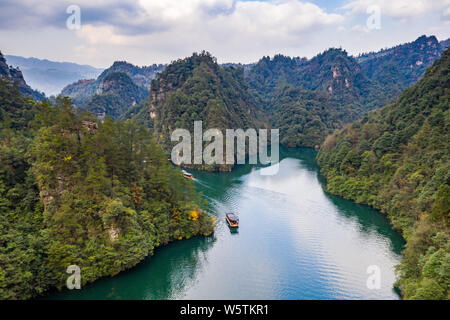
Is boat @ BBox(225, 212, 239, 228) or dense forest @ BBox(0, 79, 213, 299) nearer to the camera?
dense forest @ BBox(0, 79, 213, 299)

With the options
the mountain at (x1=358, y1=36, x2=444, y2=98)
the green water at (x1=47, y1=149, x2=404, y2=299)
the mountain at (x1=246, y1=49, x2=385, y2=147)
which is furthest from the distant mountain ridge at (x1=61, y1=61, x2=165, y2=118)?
the mountain at (x1=358, y1=36, x2=444, y2=98)

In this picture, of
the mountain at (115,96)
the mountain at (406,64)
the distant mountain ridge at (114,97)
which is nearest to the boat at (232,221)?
the distant mountain ridge at (114,97)

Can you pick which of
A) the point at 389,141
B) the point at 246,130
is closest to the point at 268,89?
the point at 246,130

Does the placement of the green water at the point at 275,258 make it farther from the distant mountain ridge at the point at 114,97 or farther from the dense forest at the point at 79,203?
the distant mountain ridge at the point at 114,97

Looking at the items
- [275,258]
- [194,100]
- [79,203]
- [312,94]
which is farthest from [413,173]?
[312,94]

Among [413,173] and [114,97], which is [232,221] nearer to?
[413,173]

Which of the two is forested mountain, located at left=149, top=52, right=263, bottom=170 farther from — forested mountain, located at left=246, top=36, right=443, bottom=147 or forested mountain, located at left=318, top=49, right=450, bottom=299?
forested mountain, located at left=318, top=49, right=450, bottom=299

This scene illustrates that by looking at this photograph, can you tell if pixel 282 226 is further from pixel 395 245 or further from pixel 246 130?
pixel 246 130
